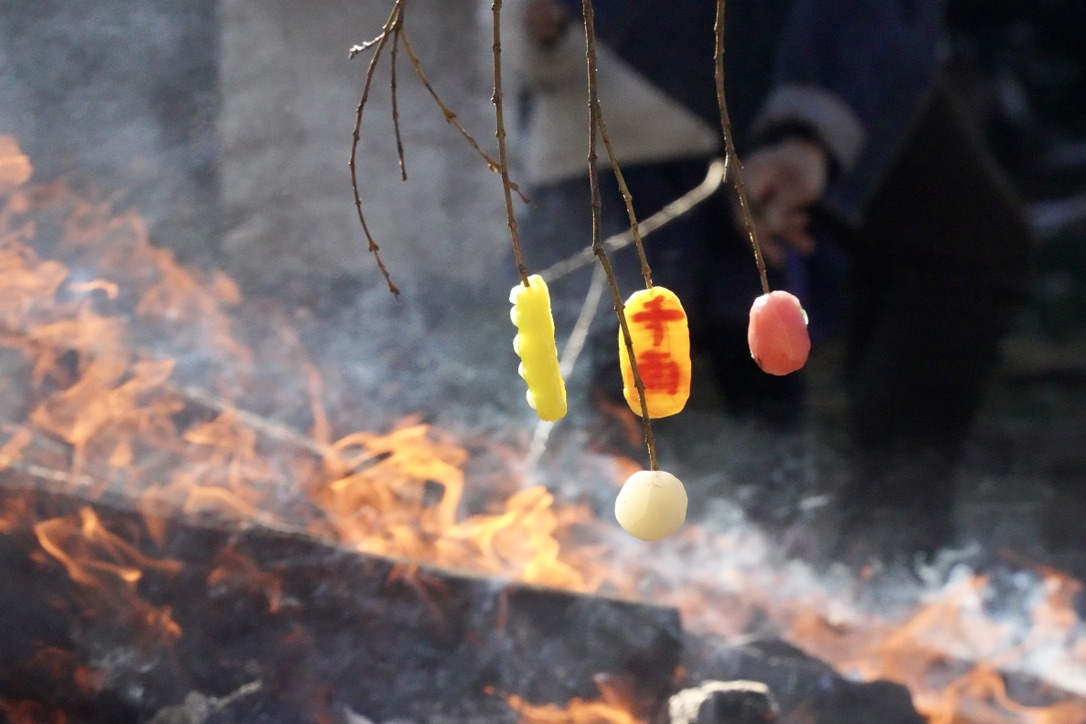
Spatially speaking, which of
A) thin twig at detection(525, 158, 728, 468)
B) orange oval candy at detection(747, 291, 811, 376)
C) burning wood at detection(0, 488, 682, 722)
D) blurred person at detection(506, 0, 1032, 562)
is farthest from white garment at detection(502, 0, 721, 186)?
orange oval candy at detection(747, 291, 811, 376)

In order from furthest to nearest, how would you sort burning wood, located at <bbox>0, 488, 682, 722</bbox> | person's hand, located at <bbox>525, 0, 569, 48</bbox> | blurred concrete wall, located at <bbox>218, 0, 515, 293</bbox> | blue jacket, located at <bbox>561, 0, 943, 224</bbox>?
blue jacket, located at <bbox>561, 0, 943, 224</bbox>, person's hand, located at <bbox>525, 0, 569, 48</bbox>, blurred concrete wall, located at <bbox>218, 0, 515, 293</bbox>, burning wood, located at <bbox>0, 488, 682, 722</bbox>

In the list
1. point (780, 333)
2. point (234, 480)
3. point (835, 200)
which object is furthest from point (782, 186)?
point (780, 333)

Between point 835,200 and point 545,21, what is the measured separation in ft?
3.07

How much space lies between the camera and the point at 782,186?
98.0 inches

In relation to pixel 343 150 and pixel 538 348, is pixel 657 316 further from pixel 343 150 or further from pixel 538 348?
pixel 343 150

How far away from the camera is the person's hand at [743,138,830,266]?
8.12 feet

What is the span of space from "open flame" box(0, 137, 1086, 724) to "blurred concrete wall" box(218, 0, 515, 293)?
0.66ft

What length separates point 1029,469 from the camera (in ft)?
9.82

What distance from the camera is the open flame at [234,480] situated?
172 centimetres

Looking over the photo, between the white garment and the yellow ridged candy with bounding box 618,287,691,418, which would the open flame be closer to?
the white garment

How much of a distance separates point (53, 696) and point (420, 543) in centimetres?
74

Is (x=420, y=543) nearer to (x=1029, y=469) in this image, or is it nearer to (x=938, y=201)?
(x=938, y=201)

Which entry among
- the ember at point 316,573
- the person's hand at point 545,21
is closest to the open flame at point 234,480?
the ember at point 316,573

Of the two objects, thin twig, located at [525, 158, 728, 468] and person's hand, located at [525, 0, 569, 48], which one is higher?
person's hand, located at [525, 0, 569, 48]
